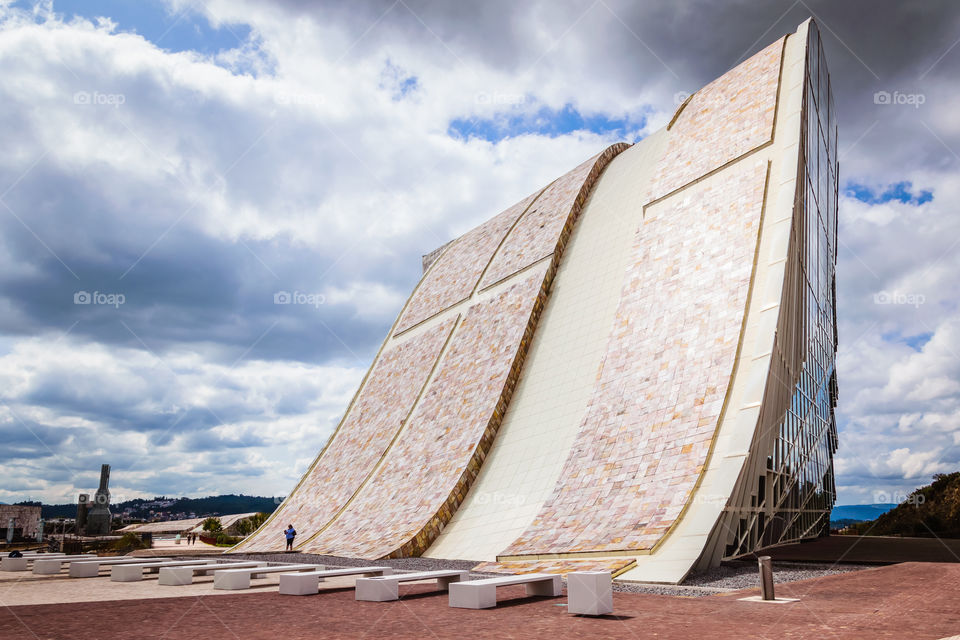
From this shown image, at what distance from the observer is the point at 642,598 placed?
26.1 feet

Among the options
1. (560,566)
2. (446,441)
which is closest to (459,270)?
(446,441)

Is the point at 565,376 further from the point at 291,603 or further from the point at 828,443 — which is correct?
the point at 291,603

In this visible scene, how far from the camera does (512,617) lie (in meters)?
6.41

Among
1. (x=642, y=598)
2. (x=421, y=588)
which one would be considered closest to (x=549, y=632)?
(x=642, y=598)

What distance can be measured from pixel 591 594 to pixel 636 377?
7.88m

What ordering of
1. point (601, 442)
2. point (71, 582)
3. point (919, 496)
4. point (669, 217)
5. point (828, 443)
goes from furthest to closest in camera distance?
point (919, 496) → point (828, 443) → point (669, 217) → point (601, 442) → point (71, 582)

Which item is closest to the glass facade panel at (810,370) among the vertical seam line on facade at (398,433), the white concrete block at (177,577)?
the white concrete block at (177,577)

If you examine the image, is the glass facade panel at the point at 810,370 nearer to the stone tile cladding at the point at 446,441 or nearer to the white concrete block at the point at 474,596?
the white concrete block at the point at 474,596

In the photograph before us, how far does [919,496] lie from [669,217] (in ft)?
97.9

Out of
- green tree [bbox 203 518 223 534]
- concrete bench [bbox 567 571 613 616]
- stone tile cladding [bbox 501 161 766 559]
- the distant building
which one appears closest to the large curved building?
stone tile cladding [bbox 501 161 766 559]

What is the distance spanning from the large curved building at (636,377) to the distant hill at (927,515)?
52.9ft

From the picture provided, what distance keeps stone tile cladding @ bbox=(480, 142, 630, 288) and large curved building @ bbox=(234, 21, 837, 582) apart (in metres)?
0.11

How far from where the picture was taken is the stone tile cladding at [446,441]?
16.5 m

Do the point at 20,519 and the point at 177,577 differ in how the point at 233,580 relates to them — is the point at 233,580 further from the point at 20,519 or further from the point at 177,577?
the point at 20,519
